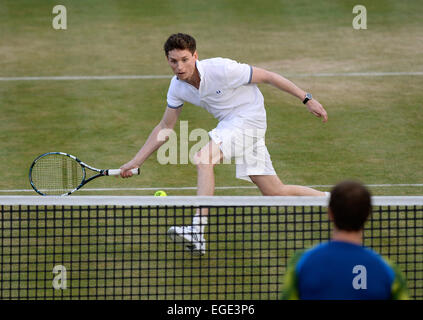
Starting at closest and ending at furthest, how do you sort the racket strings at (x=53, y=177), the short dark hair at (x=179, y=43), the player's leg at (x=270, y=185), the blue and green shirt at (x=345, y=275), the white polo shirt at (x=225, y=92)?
the blue and green shirt at (x=345, y=275) < the short dark hair at (x=179, y=43) < the white polo shirt at (x=225, y=92) < the player's leg at (x=270, y=185) < the racket strings at (x=53, y=177)

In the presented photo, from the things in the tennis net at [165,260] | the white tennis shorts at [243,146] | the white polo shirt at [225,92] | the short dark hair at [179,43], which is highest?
the short dark hair at [179,43]

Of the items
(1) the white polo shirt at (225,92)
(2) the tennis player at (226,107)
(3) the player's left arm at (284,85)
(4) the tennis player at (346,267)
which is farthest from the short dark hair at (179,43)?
(4) the tennis player at (346,267)

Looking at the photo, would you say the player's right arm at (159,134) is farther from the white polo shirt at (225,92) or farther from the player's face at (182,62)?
the player's face at (182,62)

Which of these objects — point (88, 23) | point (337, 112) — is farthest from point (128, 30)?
point (337, 112)

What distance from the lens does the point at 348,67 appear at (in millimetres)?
13594

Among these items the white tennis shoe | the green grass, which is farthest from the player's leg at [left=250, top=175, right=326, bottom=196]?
the white tennis shoe

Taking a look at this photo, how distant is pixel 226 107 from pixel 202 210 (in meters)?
1.03

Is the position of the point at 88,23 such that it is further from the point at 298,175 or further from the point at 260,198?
the point at 260,198

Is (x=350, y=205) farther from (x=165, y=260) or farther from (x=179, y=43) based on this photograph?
(x=179, y=43)

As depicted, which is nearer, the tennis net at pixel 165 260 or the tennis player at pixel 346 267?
the tennis player at pixel 346 267

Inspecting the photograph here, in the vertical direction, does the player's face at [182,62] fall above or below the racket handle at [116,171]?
above

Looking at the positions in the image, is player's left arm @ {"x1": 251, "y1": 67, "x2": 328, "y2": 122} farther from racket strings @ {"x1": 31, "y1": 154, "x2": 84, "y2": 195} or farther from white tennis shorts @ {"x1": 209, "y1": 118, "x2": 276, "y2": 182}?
racket strings @ {"x1": 31, "y1": 154, "x2": 84, "y2": 195}

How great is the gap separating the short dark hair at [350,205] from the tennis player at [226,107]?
3.36 m

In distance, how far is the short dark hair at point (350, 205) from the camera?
3531mm
